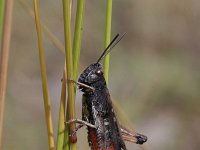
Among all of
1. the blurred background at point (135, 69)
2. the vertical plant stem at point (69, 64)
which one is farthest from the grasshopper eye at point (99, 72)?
the blurred background at point (135, 69)

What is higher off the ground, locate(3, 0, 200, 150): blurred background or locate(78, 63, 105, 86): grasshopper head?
locate(3, 0, 200, 150): blurred background

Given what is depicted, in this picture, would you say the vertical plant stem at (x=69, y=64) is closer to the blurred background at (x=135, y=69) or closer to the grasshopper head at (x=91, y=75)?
the grasshopper head at (x=91, y=75)

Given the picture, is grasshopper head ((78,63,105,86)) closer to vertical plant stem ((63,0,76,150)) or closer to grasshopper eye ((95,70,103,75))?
grasshopper eye ((95,70,103,75))

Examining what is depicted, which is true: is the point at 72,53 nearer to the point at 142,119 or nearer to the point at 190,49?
the point at 142,119

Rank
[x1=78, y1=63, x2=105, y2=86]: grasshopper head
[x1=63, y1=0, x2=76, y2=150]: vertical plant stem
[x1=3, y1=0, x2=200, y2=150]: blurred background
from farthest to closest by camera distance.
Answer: [x1=3, y1=0, x2=200, y2=150]: blurred background, [x1=78, y1=63, x2=105, y2=86]: grasshopper head, [x1=63, y1=0, x2=76, y2=150]: vertical plant stem

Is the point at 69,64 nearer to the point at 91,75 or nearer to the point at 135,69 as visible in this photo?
the point at 91,75

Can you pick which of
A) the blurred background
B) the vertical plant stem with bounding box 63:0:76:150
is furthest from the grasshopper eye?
the blurred background
